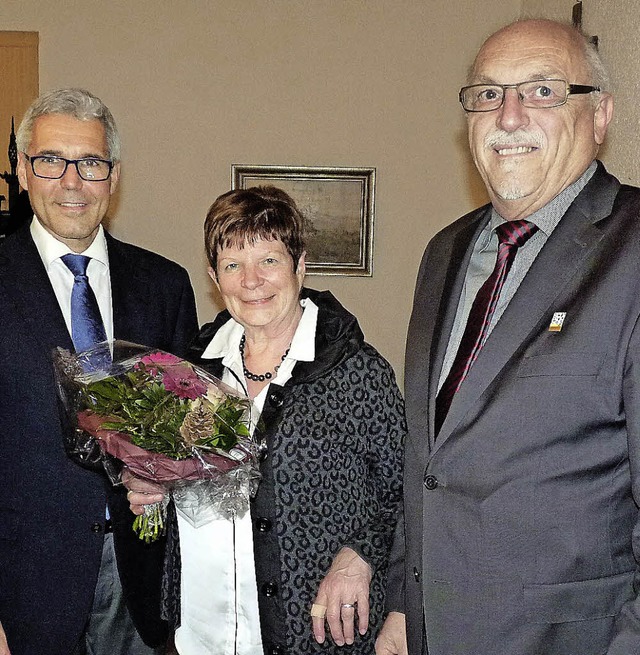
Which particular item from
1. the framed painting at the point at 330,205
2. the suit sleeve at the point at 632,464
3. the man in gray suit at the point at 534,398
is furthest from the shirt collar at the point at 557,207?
the framed painting at the point at 330,205

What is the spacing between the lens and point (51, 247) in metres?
2.51

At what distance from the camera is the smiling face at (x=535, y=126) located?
187 centimetres

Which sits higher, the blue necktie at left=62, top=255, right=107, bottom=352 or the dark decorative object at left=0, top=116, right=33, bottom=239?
the dark decorative object at left=0, top=116, right=33, bottom=239

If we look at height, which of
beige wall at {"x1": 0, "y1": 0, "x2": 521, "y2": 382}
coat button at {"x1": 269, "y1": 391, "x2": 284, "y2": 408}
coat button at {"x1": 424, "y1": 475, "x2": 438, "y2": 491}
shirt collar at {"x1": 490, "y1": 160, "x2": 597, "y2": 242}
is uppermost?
beige wall at {"x1": 0, "y1": 0, "x2": 521, "y2": 382}

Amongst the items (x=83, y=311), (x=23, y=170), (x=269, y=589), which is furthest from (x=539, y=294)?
(x=23, y=170)

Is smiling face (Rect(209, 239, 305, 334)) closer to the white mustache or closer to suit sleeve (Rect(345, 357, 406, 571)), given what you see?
suit sleeve (Rect(345, 357, 406, 571))

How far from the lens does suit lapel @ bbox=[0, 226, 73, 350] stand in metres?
2.38

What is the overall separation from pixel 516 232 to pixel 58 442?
1.30m

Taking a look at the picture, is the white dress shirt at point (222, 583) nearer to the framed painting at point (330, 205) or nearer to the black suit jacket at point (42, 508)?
the black suit jacket at point (42, 508)

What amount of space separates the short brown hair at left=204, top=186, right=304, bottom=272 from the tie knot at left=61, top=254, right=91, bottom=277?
382mm

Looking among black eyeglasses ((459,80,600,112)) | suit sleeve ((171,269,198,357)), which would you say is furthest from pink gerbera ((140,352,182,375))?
black eyeglasses ((459,80,600,112))

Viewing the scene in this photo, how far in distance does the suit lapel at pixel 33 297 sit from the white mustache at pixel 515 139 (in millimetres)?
1236

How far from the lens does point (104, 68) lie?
5.35m

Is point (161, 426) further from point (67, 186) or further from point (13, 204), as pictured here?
point (13, 204)
